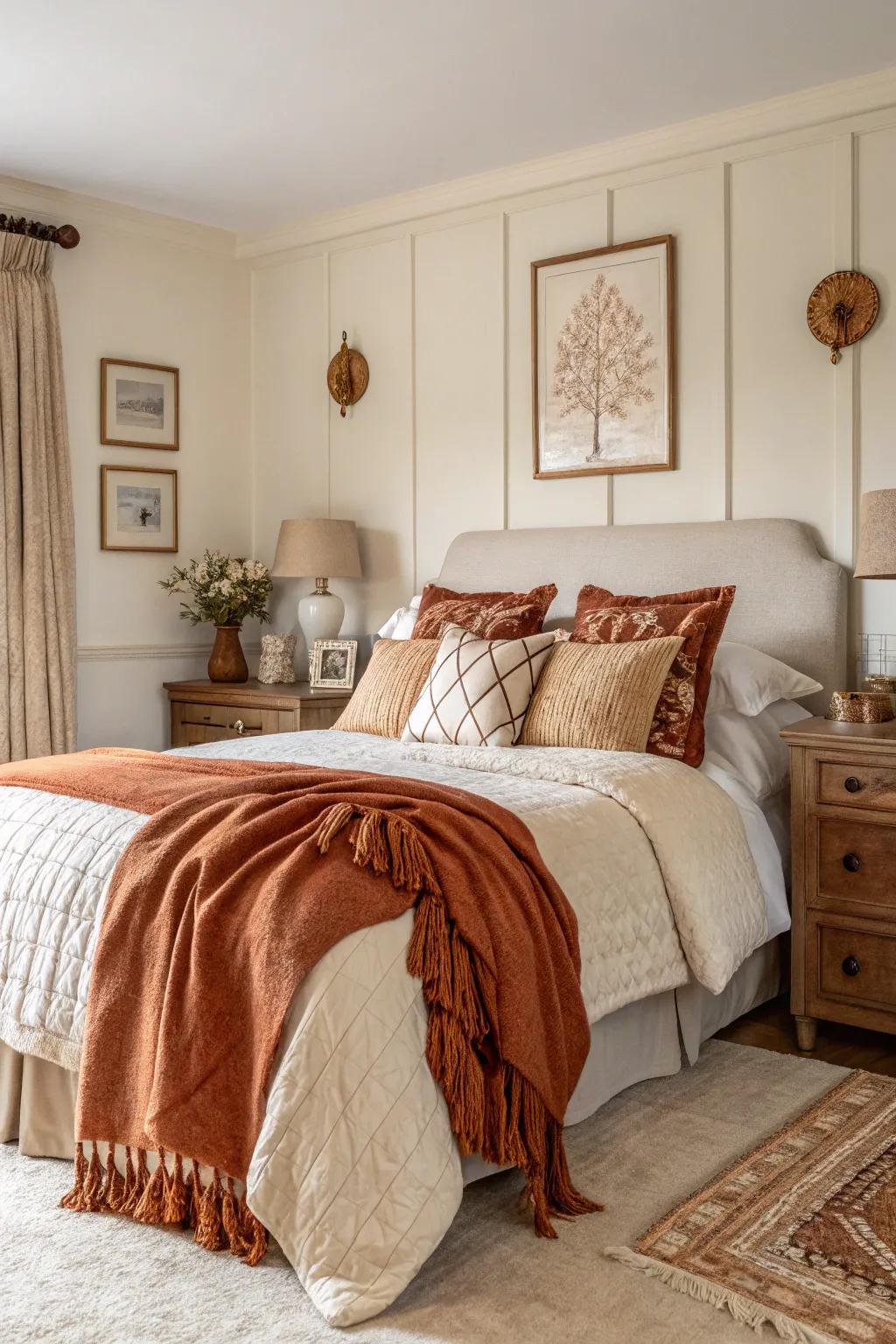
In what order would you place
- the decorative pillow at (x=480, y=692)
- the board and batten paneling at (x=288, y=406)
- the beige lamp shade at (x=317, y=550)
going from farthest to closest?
1. the board and batten paneling at (x=288, y=406)
2. the beige lamp shade at (x=317, y=550)
3. the decorative pillow at (x=480, y=692)

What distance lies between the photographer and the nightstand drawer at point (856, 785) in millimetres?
2984

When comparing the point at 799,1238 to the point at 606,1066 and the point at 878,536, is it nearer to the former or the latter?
the point at 606,1066

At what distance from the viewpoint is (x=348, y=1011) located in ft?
6.42

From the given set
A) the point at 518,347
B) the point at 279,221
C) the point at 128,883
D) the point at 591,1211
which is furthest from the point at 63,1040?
the point at 279,221

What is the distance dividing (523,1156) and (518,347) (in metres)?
3.17

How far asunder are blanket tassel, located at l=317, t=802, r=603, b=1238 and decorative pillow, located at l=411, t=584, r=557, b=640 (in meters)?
Answer: 1.62

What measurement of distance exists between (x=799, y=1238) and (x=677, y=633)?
5.40 ft

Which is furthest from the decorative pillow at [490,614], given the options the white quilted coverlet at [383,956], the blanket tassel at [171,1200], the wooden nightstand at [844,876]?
the blanket tassel at [171,1200]

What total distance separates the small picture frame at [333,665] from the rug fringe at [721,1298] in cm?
293

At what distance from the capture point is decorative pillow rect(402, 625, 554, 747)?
3316mm

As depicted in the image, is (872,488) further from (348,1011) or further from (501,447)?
(348,1011)

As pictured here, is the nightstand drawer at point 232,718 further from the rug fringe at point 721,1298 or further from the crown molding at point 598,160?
the rug fringe at point 721,1298

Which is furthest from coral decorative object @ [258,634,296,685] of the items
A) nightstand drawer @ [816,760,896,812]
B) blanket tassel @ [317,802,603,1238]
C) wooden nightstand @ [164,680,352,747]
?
blanket tassel @ [317,802,603,1238]

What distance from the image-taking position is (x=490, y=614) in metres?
→ 3.89
